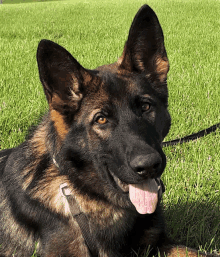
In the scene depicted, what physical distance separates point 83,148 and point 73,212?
489 millimetres

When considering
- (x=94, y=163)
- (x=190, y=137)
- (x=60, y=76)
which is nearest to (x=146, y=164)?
(x=94, y=163)

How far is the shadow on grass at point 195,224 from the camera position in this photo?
8.81 feet

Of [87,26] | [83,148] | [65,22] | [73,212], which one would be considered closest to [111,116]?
[83,148]

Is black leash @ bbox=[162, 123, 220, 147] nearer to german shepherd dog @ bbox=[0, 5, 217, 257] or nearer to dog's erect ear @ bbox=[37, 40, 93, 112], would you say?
german shepherd dog @ bbox=[0, 5, 217, 257]

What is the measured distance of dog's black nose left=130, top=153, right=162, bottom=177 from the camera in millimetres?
1963

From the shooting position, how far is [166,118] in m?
2.45

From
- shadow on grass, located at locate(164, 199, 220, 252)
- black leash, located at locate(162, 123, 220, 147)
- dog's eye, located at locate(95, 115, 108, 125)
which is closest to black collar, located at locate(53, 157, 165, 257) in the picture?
dog's eye, located at locate(95, 115, 108, 125)

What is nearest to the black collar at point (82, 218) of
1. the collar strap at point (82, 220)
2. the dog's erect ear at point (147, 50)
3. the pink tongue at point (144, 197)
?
the collar strap at point (82, 220)

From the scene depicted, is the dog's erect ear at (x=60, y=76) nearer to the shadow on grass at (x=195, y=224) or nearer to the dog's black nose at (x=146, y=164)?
the dog's black nose at (x=146, y=164)

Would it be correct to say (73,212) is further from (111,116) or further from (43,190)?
(111,116)

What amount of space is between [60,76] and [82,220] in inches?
42.2

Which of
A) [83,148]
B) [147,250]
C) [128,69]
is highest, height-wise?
[128,69]

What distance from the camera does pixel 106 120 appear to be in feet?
7.31

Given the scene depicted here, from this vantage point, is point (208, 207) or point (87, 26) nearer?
point (208, 207)
